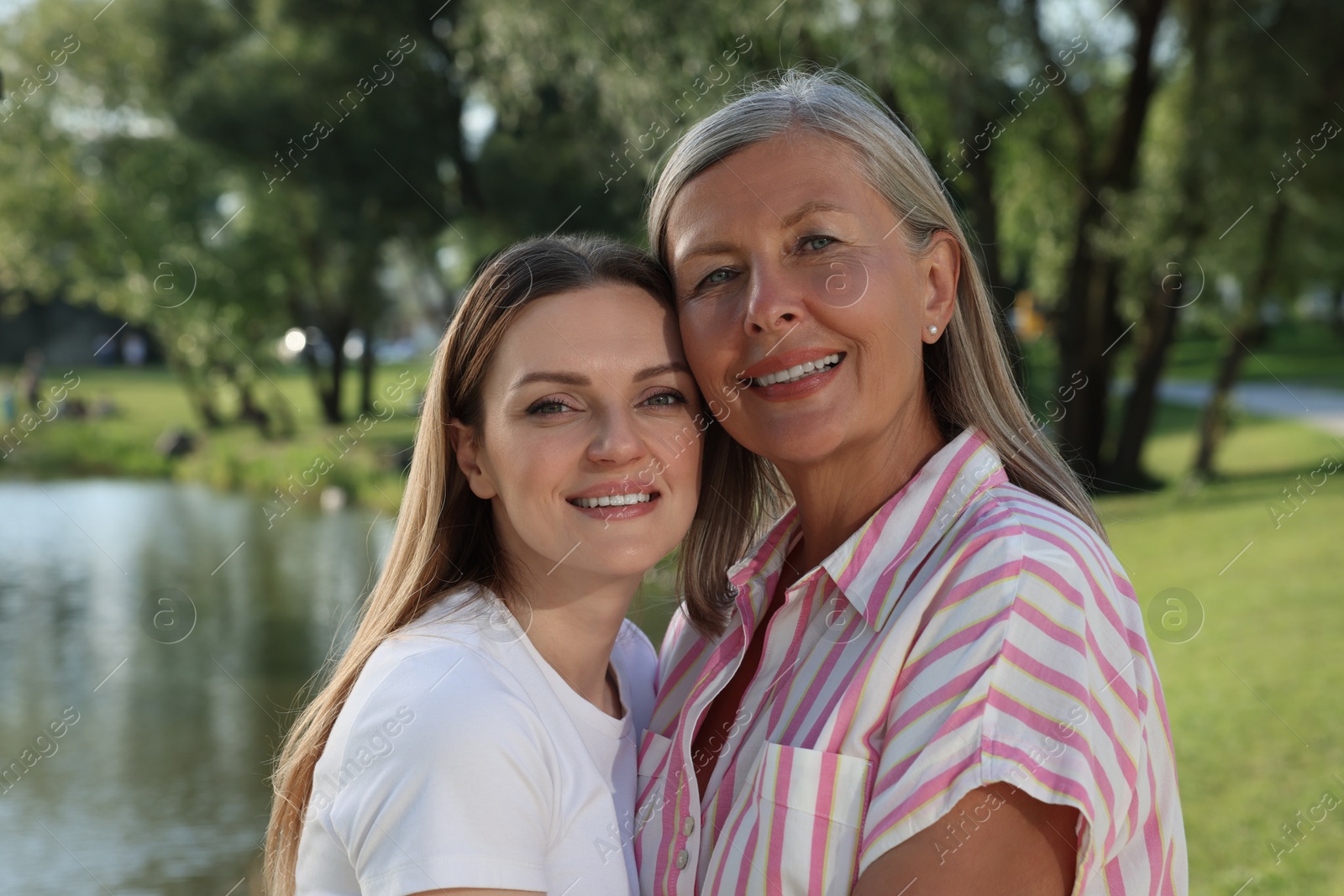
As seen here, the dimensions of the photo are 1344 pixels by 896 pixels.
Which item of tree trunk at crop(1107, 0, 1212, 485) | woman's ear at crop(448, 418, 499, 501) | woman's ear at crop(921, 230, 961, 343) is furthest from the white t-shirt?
tree trunk at crop(1107, 0, 1212, 485)

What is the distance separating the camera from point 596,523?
6.96ft

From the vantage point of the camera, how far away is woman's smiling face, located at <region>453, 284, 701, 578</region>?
6.98 feet

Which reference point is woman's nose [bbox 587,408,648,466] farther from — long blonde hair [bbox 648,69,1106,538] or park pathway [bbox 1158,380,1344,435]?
park pathway [bbox 1158,380,1344,435]

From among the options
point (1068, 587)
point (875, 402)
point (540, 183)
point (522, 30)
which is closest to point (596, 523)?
point (875, 402)

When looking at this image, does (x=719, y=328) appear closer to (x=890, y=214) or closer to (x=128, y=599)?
(x=890, y=214)

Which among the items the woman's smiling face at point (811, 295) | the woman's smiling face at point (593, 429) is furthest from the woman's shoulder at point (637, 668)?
the woman's smiling face at point (811, 295)

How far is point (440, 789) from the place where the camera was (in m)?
1.72

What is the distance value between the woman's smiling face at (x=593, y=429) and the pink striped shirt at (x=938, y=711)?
330mm

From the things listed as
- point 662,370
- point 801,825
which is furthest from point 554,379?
point 801,825

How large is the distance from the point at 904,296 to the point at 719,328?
1.05ft

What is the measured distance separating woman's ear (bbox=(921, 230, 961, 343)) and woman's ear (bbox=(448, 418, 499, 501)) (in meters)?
0.85

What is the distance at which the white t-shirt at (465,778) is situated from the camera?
5.63 feet

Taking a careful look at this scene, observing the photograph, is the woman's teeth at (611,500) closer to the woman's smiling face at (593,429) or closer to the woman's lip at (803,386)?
the woman's smiling face at (593,429)

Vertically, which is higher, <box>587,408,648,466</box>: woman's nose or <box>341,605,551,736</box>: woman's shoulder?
<box>587,408,648,466</box>: woman's nose
